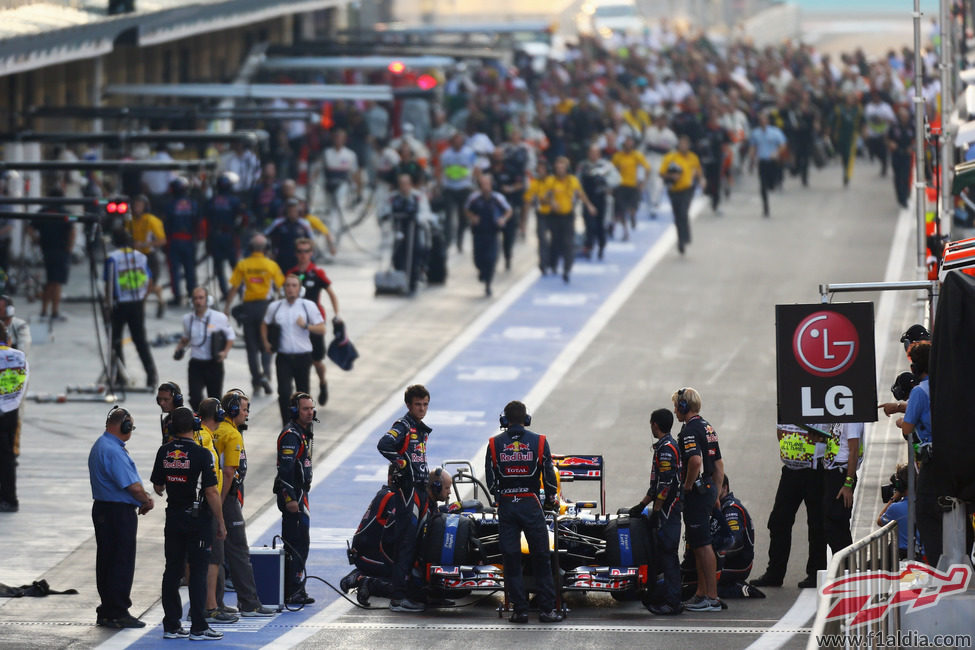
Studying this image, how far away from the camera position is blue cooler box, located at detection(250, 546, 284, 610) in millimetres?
14266

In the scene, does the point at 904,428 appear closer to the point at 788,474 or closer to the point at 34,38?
the point at 788,474

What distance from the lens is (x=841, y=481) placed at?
48.1 feet

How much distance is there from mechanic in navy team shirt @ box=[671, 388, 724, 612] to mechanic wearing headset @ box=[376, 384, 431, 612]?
1942 mm

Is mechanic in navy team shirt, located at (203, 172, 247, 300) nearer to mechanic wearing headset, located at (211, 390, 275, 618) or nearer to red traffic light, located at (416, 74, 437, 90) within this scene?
red traffic light, located at (416, 74, 437, 90)

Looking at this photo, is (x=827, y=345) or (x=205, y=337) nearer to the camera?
(x=827, y=345)

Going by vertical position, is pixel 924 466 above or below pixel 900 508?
above

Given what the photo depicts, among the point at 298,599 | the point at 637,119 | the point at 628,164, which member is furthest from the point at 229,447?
the point at 637,119

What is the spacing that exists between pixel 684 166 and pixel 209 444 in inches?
648

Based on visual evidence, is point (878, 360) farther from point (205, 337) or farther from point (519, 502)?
point (519, 502)

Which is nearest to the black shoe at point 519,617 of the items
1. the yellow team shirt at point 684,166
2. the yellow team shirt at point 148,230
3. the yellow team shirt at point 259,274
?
the yellow team shirt at point 259,274

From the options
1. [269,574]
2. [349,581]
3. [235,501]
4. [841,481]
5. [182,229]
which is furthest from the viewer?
[182,229]

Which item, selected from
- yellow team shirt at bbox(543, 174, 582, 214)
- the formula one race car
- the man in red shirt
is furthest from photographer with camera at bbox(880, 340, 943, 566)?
yellow team shirt at bbox(543, 174, 582, 214)

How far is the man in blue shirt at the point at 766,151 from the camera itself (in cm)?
3250

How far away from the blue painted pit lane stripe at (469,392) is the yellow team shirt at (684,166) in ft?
4.37
